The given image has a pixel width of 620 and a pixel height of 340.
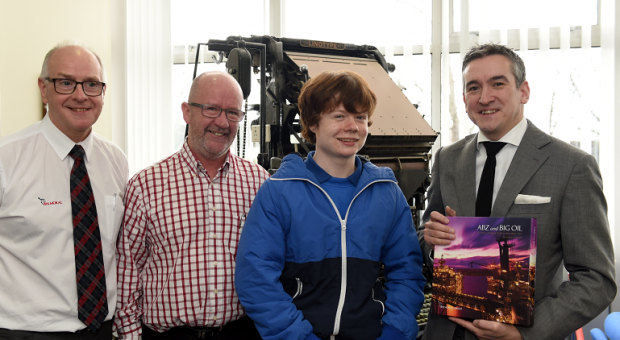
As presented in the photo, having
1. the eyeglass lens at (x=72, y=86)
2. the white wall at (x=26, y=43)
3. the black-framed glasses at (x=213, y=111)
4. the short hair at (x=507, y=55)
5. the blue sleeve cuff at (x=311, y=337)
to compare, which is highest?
the white wall at (x=26, y=43)

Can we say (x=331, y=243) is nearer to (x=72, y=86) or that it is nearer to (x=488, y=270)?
(x=488, y=270)

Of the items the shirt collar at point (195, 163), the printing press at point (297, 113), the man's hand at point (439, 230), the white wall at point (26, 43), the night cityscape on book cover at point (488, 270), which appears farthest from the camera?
the white wall at point (26, 43)

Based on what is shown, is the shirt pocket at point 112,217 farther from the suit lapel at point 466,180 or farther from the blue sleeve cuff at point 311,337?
the suit lapel at point 466,180

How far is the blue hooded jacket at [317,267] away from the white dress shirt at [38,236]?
1.94ft

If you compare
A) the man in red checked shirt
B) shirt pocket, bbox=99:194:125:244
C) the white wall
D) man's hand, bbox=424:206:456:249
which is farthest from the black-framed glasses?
the white wall

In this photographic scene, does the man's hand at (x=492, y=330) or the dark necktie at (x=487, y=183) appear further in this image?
the dark necktie at (x=487, y=183)

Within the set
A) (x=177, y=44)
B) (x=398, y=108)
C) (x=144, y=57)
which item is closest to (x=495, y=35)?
(x=398, y=108)

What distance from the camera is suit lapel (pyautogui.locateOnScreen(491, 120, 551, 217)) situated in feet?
4.94

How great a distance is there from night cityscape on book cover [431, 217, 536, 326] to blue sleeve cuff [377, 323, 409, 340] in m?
0.16

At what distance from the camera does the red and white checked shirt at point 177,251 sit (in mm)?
1700

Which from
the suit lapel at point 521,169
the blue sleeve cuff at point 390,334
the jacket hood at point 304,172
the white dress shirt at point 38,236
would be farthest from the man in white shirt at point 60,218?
the suit lapel at point 521,169

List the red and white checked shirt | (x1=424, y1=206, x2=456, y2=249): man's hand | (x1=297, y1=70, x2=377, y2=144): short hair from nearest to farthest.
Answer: (x1=424, y1=206, x2=456, y2=249): man's hand
(x1=297, y1=70, x2=377, y2=144): short hair
the red and white checked shirt

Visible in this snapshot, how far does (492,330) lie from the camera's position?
55.9 inches

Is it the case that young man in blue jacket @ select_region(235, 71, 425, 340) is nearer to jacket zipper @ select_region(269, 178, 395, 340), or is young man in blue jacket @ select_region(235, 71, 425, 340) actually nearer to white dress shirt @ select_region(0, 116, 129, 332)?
jacket zipper @ select_region(269, 178, 395, 340)
